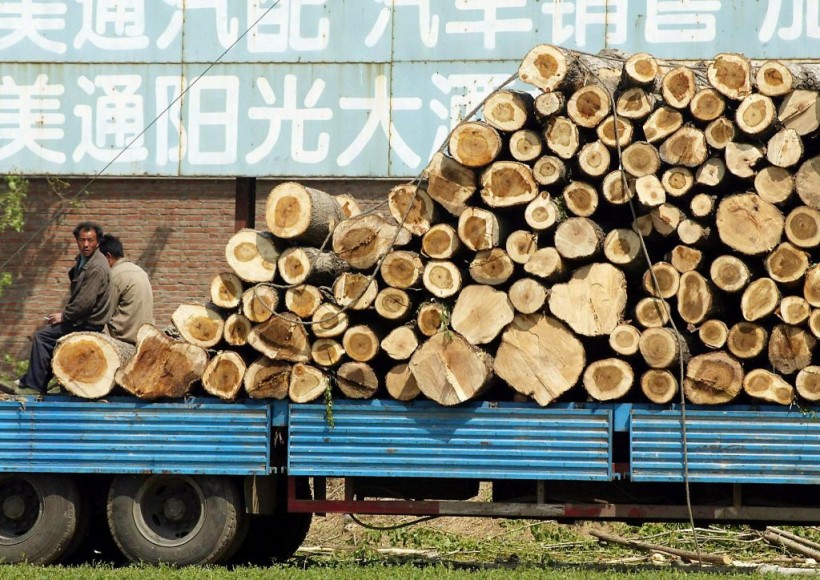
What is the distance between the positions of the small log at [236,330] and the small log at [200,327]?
0.08 metres

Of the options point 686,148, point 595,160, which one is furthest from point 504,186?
point 686,148

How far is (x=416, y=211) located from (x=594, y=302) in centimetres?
146

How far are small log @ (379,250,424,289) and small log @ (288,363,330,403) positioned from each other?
86 cm

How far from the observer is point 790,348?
9.97 meters

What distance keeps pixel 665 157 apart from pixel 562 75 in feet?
3.08

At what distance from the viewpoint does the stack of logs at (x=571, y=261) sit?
9961mm

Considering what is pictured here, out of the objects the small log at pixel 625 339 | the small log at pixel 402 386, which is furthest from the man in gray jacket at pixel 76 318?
the small log at pixel 625 339

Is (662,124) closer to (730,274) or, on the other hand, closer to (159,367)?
(730,274)

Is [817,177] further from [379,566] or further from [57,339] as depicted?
[57,339]

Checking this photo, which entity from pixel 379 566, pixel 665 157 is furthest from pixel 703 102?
pixel 379 566

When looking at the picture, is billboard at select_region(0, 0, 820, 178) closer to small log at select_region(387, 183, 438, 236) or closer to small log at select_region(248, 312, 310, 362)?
small log at select_region(387, 183, 438, 236)

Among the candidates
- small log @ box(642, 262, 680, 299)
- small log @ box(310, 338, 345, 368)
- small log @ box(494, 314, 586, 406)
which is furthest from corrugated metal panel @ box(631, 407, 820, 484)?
small log @ box(310, 338, 345, 368)

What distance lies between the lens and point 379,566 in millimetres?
10570

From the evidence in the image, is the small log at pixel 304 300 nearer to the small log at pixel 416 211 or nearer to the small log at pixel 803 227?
the small log at pixel 416 211
